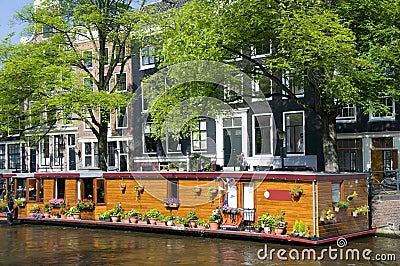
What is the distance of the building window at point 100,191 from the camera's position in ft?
80.5

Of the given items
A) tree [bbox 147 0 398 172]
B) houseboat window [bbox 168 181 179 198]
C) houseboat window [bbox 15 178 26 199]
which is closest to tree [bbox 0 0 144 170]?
houseboat window [bbox 15 178 26 199]

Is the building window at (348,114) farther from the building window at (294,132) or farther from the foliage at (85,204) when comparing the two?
the foliage at (85,204)

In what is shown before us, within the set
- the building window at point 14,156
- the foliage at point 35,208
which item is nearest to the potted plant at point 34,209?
the foliage at point 35,208

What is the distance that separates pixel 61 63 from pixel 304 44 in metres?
14.0

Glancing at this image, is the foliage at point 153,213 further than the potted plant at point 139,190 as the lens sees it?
No

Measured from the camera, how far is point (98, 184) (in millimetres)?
24578

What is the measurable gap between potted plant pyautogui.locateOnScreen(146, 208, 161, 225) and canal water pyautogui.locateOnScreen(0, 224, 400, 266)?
536mm

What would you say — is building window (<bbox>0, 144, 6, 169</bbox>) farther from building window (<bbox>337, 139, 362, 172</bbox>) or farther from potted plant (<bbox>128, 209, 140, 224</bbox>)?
building window (<bbox>337, 139, 362, 172</bbox>)

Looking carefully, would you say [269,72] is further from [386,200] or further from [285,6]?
[386,200]

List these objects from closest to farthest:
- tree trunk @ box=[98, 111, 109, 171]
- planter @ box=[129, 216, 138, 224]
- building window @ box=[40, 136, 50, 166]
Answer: planter @ box=[129, 216, 138, 224] → tree trunk @ box=[98, 111, 109, 171] → building window @ box=[40, 136, 50, 166]

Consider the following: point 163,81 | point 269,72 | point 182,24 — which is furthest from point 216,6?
point 163,81

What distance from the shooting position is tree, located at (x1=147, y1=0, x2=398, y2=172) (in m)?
22.5

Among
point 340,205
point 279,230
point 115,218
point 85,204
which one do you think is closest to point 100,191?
point 85,204

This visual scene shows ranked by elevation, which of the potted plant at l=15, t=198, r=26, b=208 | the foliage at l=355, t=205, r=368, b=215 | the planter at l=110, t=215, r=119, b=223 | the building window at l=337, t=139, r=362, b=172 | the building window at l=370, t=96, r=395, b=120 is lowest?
the planter at l=110, t=215, r=119, b=223
